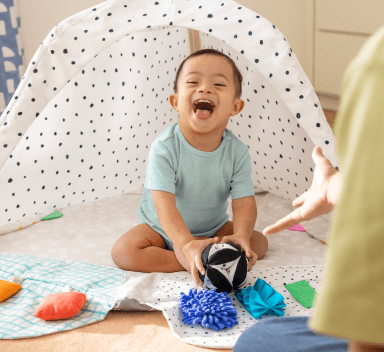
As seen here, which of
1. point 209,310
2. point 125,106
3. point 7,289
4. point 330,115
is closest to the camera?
point 209,310

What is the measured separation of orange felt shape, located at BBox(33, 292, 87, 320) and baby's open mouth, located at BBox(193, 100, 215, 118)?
0.52m

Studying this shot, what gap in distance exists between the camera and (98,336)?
0.89 metres

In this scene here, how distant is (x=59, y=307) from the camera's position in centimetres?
92

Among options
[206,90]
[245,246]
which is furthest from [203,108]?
[245,246]

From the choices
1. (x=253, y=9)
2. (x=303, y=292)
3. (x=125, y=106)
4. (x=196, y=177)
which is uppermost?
(x=253, y=9)

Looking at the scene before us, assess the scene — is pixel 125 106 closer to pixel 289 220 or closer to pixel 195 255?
pixel 195 255

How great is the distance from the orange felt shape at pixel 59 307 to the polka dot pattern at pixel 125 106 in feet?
1.38

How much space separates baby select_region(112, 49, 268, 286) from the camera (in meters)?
1.12

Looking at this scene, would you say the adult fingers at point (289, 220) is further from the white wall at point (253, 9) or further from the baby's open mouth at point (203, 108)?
the white wall at point (253, 9)

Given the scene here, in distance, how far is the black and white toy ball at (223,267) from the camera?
0.96 meters

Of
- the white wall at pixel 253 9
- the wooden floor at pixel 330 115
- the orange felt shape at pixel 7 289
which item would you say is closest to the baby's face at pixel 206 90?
the orange felt shape at pixel 7 289

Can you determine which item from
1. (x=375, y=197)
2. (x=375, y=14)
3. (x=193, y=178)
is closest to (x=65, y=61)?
(x=193, y=178)

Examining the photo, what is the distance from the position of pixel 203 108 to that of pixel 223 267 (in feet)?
1.35

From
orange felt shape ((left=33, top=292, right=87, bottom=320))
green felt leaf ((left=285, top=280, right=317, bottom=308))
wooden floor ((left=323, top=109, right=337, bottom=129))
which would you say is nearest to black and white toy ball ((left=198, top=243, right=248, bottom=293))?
green felt leaf ((left=285, top=280, right=317, bottom=308))
